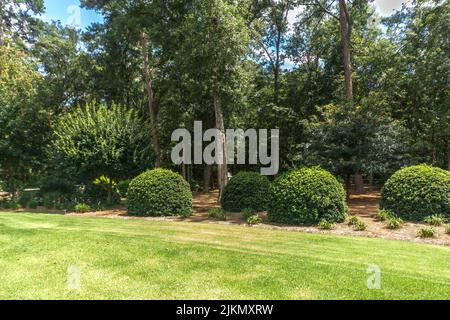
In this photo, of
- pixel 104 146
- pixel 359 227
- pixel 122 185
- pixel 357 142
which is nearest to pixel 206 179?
pixel 122 185

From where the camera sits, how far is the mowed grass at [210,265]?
395 centimetres

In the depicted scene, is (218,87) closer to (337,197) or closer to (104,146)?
(104,146)

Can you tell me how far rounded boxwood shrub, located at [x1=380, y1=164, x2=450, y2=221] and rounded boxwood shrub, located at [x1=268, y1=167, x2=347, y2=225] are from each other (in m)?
1.39

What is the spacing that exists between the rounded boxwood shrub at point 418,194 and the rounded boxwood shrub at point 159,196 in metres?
5.97

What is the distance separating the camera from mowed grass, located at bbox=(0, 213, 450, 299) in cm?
395

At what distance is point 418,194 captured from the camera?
345 inches

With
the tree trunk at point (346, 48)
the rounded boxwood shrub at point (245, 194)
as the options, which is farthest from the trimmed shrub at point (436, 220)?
the tree trunk at point (346, 48)

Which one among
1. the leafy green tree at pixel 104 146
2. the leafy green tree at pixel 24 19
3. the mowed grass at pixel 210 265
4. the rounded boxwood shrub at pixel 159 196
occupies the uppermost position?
the leafy green tree at pixel 24 19

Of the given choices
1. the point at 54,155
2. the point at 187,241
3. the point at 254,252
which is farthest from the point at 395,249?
the point at 54,155

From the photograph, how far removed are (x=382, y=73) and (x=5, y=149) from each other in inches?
751

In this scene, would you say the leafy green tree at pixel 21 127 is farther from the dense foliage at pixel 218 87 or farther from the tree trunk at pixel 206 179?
the tree trunk at pixel 206 179

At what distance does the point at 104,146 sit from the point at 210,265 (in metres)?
9.87
